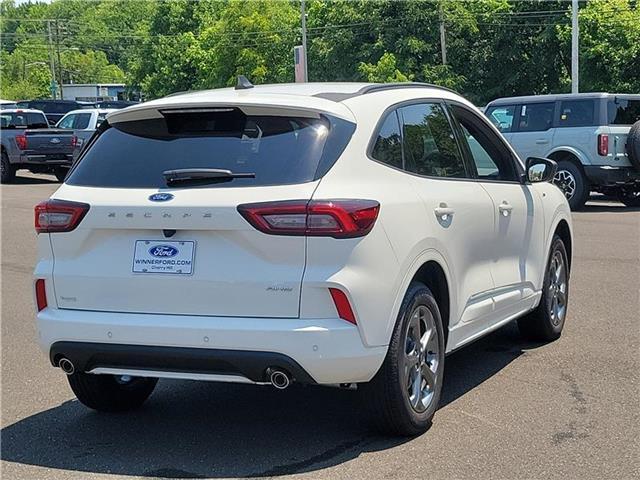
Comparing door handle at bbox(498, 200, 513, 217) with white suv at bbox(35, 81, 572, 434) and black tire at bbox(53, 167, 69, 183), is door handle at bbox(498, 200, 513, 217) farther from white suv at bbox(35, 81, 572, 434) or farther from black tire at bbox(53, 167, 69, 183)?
black tire at bbox(53, 167, 69, 183)

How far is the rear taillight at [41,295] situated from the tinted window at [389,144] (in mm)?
1801

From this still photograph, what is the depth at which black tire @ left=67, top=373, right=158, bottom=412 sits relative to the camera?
17.6ft

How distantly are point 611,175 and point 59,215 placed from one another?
13.3 metres

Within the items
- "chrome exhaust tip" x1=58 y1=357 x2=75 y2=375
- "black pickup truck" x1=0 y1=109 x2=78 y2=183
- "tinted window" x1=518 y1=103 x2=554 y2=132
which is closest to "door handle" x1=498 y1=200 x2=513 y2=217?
"chrome exhaust tip" x1=58 y1=357 x2=75 y2=375

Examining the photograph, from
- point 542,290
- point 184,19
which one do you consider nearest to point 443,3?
point 184,19

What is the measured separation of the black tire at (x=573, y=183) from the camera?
1684 cm

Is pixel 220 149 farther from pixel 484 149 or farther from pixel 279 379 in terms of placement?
pixel 484 149

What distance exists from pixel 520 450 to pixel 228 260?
1712 millimetres

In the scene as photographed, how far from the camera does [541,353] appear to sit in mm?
6844

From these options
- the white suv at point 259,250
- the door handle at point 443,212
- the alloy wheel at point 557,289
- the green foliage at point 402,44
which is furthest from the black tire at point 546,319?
the green foliage at point 402,44

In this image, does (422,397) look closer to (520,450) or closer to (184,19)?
(520,450)

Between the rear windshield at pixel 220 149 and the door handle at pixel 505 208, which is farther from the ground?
the rear windshield at pixel 220 149

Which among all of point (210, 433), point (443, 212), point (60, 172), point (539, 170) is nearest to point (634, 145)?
point (539, 170)

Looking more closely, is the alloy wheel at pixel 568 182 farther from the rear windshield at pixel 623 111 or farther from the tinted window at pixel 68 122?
the tinted window at pixel 68 122
